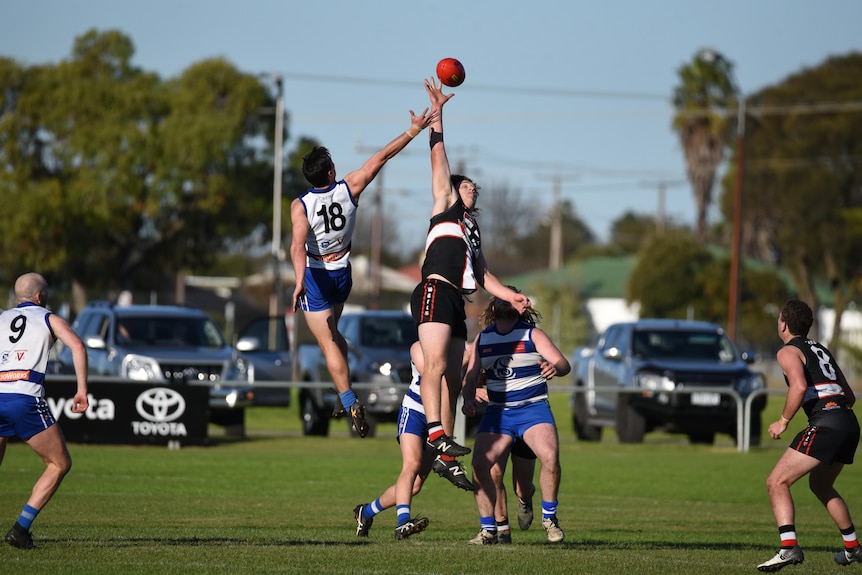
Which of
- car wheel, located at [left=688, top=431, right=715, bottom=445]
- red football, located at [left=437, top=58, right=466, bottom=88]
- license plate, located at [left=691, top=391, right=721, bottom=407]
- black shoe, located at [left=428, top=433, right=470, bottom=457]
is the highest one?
red football, located at [left=437, top=58, right=466, bottom=88]

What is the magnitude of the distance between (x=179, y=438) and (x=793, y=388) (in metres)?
14.9

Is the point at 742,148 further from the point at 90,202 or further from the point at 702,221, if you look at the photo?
the point at 702,221

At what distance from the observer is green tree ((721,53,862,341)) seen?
59.2 metres

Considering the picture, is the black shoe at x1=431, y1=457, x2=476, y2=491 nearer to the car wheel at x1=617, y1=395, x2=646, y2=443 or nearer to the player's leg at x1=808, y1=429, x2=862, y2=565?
the player's leg at x1=808, y1=429, x2=862, y2=565

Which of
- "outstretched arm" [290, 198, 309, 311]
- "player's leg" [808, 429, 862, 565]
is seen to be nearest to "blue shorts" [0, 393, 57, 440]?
"outstretched arm" [290, 198, 309, 311]

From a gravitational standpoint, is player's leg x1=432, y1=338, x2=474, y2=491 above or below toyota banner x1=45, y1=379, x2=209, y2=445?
above

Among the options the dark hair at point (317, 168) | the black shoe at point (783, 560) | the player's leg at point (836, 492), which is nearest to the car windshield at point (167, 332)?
the dark hair at point (317, 168)

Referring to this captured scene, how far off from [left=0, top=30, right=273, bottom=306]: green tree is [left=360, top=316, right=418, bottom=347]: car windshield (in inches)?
1074

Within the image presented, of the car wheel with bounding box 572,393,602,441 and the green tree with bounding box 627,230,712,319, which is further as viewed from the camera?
the green tree with bounding box 627,230,712,319

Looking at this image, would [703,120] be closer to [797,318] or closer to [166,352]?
[166,352]

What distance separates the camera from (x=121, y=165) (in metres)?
50.7

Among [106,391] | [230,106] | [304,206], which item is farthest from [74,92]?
[304,206]

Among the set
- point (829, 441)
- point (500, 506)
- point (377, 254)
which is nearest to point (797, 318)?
point (829, 441)

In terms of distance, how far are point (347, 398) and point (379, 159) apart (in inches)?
73.3
